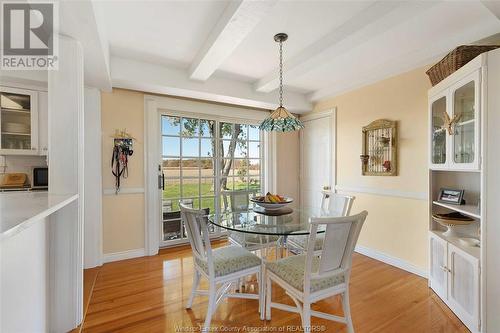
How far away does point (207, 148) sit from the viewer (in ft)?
12.6

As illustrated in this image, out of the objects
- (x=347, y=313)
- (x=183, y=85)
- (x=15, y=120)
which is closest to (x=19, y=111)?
(x=15, y=120)

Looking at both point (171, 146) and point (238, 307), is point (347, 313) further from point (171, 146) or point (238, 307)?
point (171, 146)

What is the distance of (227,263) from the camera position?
1.82m

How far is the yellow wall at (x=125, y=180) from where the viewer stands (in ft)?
9.97

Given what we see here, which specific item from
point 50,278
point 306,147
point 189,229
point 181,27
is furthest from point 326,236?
point 306,147

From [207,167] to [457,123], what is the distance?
10.0 ft

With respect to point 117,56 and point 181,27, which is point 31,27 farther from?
point 181,27

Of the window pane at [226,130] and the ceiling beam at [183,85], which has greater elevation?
the ceiling beam at [183,85]

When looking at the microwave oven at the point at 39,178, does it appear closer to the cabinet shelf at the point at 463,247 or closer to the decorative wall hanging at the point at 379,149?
the decorative wall hanging at the point at 379,149

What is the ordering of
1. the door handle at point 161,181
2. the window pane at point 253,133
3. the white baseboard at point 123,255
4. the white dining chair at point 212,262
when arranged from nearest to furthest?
the white dining chair at point 212,262
the white baseboard at point 123,255
the door handle at point 161,181
the window pane at point 253,133

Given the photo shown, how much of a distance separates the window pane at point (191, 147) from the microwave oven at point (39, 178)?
171cm

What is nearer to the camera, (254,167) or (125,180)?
(125,180)

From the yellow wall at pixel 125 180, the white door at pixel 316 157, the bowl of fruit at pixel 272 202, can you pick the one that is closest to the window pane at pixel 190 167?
the yellow wall at pixel 125 180

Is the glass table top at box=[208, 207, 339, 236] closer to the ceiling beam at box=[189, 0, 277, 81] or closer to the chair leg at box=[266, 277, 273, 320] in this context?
the chair leg at box=[266, 277, 273, 320]
